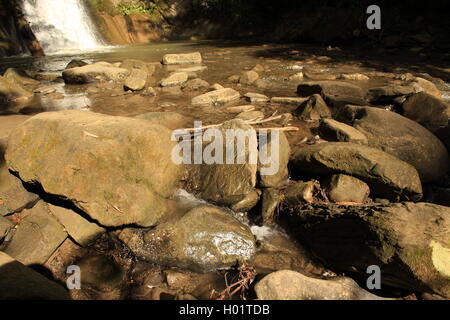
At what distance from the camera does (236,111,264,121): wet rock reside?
5153mm

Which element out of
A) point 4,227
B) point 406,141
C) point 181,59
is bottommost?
point 406,141

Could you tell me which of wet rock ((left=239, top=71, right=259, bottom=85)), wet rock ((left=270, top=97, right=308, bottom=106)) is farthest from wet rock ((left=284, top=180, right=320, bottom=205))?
wet rock ((left=239, top=71, right=259, bottom=85))

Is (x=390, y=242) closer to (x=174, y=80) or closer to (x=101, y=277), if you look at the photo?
(x=101, y=277)

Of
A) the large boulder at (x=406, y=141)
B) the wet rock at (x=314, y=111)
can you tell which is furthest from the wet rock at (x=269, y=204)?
the wet rock at (x=314, y=111)

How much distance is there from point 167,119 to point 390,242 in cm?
360

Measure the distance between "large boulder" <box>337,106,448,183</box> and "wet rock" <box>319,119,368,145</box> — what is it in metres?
0.15

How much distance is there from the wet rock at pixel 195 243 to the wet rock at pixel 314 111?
289 centimetres

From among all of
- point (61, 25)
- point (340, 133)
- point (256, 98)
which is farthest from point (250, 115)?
point (61, 25)

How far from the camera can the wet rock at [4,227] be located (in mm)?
2873

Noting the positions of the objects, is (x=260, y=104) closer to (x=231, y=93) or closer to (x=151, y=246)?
(x=231, y=93)

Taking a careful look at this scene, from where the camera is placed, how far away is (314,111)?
5227mm

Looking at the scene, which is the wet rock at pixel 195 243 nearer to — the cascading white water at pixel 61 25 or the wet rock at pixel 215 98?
the wet rock at pixel 215 98

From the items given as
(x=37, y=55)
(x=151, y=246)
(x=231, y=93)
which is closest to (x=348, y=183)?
(x=151, y=246)
